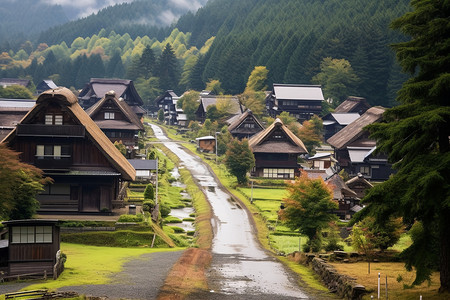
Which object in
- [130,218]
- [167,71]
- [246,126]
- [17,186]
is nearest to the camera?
[17,186]

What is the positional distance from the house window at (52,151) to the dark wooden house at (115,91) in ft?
247

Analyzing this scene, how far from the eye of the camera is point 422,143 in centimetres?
2489

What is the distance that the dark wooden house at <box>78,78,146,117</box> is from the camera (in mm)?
125344

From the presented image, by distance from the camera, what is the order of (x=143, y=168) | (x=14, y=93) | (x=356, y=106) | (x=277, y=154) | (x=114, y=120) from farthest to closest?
(x=14, y=93) → (x=356, y=106) → (x=114, y=120) → (x=277, y=154) → (x=143, y=168)

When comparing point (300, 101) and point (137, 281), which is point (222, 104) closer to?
point (300, 101)

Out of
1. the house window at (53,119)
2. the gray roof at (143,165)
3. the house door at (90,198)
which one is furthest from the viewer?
the gray roof at (143,165)

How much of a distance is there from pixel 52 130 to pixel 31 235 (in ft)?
58.1

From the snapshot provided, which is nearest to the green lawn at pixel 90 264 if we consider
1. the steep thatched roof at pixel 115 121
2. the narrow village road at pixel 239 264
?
the narrow village road at pixel 239 264

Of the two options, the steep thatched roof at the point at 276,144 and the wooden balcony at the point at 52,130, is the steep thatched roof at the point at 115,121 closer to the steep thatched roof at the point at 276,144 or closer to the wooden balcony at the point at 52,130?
the steep thatched roof at the point at 276,144

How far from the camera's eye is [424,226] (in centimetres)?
2450

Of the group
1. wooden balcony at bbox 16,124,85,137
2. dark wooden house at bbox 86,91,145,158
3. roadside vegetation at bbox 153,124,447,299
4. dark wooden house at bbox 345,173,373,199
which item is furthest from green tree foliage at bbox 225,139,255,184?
wooden balcony at bbox 16,124,85,137

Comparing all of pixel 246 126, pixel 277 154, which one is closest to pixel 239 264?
pixel 277 154

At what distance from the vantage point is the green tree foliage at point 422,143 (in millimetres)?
23583

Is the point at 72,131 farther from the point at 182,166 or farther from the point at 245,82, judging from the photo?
the point at 245,82
